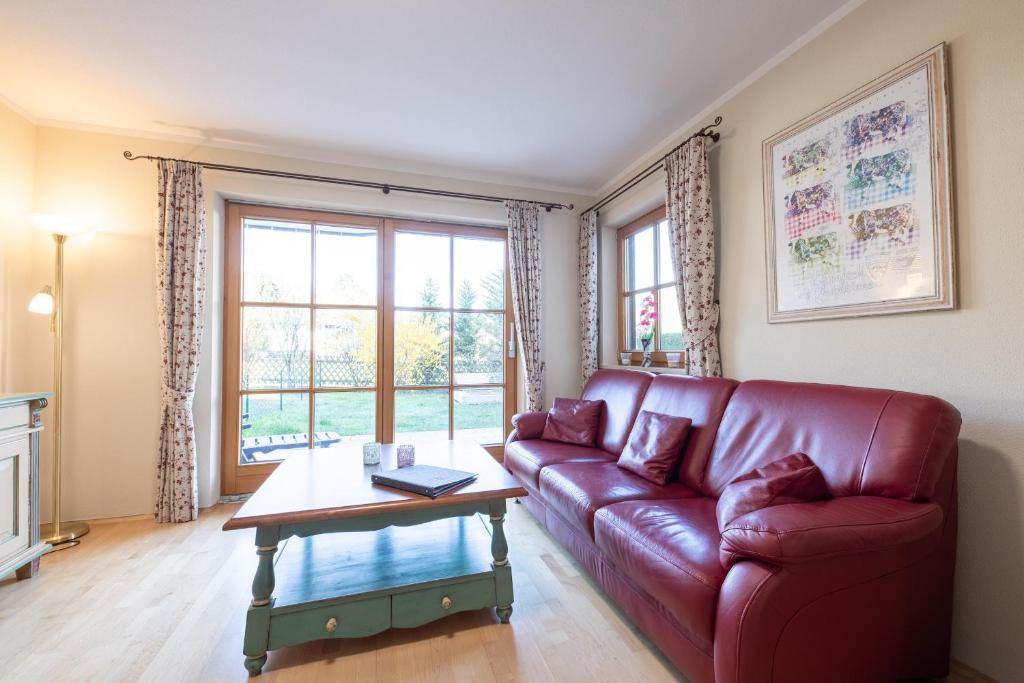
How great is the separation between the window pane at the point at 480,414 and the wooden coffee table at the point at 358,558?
1612mm

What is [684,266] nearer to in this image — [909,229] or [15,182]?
[909,229]

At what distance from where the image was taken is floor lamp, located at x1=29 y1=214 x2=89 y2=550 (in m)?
2.35

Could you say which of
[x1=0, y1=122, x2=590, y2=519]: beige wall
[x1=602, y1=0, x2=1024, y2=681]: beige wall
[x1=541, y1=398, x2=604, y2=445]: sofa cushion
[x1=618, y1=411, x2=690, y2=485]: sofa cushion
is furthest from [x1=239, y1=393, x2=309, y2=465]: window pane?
[x1=602, y1=0, x2=1024, y2=681]: beige wall

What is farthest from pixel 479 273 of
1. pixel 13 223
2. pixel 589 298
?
pixel 13 223

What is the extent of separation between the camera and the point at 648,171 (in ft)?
9.77

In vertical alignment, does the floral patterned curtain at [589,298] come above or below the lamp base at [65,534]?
above

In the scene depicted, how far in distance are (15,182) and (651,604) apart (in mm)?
4130

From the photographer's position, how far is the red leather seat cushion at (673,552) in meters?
1.19

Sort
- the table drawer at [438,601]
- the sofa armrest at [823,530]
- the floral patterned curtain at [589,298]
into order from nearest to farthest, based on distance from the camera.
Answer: the sofa armrest at [823,530]
the table drawer at [438,601]
the floral patterned curtain at [589,298]

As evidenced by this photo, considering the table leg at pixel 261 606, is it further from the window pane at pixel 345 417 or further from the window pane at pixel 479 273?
the window pane at pixel 479 273

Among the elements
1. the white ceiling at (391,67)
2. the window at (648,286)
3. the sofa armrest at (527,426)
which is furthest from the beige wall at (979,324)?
the sofa armrest at (527,426)

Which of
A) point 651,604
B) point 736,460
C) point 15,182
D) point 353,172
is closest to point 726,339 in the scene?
point 736,460

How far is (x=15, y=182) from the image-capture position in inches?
98.0

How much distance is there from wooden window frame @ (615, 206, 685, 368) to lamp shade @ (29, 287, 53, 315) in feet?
12.5
